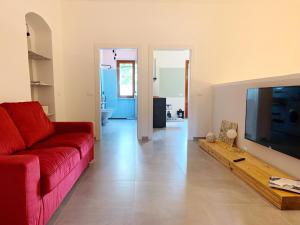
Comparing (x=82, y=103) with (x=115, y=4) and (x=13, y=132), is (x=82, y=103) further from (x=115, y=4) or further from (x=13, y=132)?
(x=13, y=132)

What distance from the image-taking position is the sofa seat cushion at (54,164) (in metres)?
1.59

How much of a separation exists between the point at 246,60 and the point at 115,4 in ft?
10.1

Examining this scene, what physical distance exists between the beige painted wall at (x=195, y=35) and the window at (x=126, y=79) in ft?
13.3

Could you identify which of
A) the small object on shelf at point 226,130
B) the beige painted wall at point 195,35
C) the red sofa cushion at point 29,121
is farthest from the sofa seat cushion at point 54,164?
the beige painted wall at point 195,35

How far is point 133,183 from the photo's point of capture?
255cm

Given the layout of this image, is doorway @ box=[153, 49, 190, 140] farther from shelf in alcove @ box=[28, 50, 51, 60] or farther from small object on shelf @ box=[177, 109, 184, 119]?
shelf in alcove @ box=[28, 50, 51, 60]

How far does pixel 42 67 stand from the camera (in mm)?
4262

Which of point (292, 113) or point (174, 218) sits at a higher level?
point (292, 113)

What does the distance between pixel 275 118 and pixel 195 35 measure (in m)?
2.77

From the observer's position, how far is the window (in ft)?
28.9

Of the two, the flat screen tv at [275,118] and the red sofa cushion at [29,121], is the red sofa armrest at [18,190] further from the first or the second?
the flat screen tv at [275,118]

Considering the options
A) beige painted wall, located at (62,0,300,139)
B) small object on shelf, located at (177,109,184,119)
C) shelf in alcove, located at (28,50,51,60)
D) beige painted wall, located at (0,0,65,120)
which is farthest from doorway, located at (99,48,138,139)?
beige painted wall, located at (0,0,65,120)

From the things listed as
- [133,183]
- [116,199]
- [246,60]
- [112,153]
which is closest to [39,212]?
[116,199]

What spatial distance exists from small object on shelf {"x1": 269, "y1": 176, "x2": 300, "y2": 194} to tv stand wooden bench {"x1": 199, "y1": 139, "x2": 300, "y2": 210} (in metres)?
0.04
